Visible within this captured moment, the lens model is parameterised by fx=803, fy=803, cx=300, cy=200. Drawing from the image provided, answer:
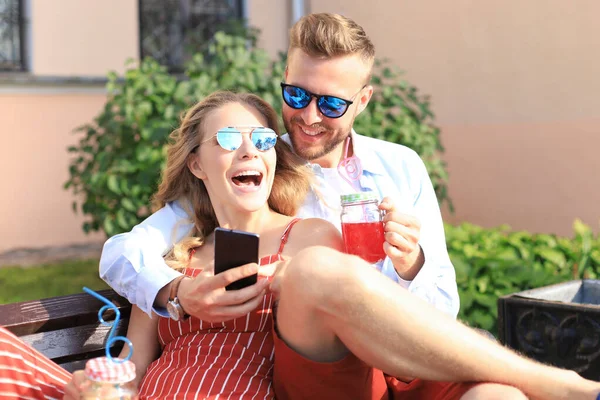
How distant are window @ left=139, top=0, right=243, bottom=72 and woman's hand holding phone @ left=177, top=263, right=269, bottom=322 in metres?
7.42

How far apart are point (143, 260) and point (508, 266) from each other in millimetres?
2436

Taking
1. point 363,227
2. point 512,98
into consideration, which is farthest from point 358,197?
point 512,98

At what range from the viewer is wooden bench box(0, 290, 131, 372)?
9.21 ft

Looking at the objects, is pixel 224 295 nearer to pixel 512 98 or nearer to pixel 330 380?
pixel 330 380

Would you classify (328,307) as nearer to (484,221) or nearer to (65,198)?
(484,221)

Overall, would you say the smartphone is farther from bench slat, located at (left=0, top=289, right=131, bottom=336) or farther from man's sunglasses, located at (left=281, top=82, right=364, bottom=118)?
man's sunglasses, located at (left=281, top=82, right=364, bottom=118)

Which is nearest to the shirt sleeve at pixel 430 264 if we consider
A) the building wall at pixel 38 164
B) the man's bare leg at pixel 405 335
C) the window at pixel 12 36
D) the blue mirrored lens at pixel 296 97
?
the man's bare leg at pixel 405 335

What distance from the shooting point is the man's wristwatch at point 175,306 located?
2.76 meters

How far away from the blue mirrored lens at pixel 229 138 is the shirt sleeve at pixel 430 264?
71 centimetres

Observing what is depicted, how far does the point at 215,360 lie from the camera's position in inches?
109

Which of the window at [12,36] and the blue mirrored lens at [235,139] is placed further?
the window at [12,36]

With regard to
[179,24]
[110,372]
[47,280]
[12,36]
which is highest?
[179,24]

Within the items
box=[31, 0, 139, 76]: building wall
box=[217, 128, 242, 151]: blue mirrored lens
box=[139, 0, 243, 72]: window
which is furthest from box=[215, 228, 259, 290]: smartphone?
box=[139, 0, 243, 72]: window

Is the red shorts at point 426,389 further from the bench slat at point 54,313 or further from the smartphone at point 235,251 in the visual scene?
the bench slat at point 54,313
